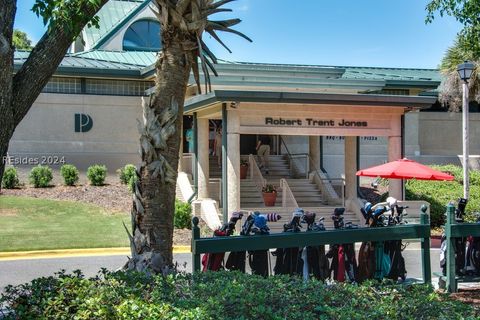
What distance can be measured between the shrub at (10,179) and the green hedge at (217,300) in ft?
63.2

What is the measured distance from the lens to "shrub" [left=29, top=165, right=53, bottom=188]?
2411cm

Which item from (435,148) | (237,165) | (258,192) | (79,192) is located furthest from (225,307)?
(435,148)

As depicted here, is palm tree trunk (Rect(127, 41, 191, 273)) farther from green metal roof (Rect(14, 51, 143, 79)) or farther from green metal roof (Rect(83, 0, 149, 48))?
green metal roof (Rect(83, 0, 149, 48))

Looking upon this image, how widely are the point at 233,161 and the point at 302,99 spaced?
114 inches

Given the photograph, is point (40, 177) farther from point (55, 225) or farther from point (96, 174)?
point (55, 225)

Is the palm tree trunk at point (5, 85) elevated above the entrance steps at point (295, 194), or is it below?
above

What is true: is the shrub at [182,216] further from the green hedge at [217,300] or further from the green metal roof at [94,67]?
the green hedge at [217,300]

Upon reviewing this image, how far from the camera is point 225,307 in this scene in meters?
4.54

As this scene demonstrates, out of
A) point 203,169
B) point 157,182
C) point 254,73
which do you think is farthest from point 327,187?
point 157,182

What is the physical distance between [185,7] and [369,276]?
4.37 metres

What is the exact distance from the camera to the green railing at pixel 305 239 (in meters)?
6.89

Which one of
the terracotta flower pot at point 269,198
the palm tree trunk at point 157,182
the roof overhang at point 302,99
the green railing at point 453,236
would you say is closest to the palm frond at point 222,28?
the palm tree trunk at point 157,182

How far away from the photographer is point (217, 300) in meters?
4.55

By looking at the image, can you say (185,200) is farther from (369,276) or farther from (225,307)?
(225,307)
